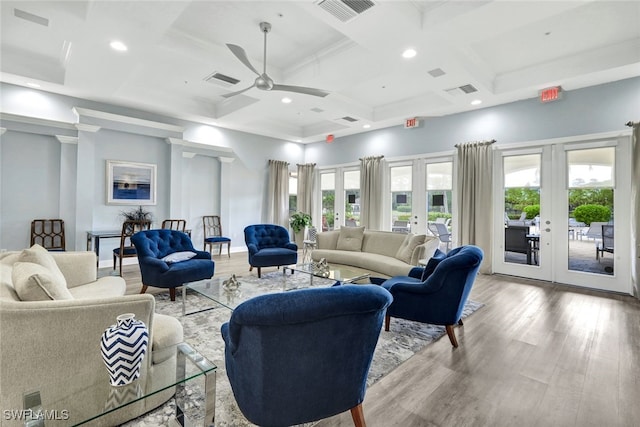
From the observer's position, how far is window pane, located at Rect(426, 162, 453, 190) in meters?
6.32

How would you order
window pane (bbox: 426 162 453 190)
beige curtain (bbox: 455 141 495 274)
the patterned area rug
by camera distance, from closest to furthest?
the patterned area rug
beige curtain (bbox: 455 141 495 274)
window pane (bbox: 426 162 453 190)

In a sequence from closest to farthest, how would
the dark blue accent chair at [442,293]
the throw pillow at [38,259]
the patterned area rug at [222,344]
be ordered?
the patterned area rug at [222,344]
the throw pillow at [38,259]
the dark blue accent chair at [442,293]

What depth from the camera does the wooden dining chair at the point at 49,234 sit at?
17.5 feet

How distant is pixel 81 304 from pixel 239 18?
3530mm

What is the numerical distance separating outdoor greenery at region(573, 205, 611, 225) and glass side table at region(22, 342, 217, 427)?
5.85m

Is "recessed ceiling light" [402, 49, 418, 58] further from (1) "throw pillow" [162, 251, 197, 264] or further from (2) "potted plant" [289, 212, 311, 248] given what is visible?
(2) "potted plant" [289, 212, 311, 248]

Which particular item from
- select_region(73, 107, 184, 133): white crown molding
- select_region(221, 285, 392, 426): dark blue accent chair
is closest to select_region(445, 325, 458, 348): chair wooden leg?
select_region(221, 285, 392, 426): dark blue accent chair

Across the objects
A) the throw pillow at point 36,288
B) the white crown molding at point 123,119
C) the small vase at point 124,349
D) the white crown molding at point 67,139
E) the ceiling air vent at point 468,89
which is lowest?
the small vase at point 124,349

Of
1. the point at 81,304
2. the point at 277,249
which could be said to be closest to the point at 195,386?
the point at 81,304

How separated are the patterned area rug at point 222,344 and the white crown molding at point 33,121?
12.8 feet

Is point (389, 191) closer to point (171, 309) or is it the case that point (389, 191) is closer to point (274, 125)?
point (274, 125)

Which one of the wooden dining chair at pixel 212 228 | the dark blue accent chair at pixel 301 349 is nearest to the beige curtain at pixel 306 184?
the wooden dining chair at pixel 212 228

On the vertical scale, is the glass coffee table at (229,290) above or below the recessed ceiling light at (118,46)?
below

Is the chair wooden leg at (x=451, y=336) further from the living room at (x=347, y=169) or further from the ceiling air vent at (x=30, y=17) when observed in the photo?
the ceiling air vent at (x=30, y=17)
